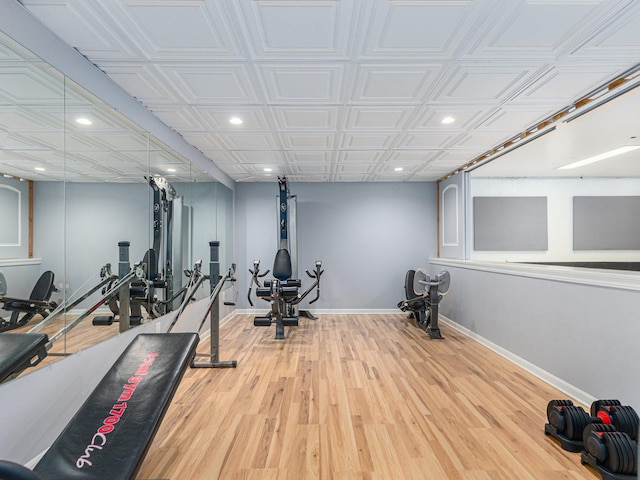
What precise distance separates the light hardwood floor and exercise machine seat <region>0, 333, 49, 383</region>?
0.87 metres

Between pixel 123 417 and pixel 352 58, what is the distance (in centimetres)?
250

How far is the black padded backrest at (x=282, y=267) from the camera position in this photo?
5348 mm

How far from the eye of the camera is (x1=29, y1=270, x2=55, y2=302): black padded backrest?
6.25 ft

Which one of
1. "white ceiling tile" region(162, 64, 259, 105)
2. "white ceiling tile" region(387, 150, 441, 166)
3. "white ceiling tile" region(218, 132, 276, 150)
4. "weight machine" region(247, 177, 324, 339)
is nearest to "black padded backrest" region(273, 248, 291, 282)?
"weight machine" region(247, 177, 324, 339)

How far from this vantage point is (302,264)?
636cm

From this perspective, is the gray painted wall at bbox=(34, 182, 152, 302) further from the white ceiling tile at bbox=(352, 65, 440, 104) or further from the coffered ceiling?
the white ceiling tile at bbox=(352, 65, 440, 104)

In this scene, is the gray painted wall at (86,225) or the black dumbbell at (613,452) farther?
the gray painted wall at (86,225)

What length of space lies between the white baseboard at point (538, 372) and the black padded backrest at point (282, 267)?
109 inches

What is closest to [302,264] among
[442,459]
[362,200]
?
[362,200]

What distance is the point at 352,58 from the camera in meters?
2.26

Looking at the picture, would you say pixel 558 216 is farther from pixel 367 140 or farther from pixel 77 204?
pixel 77 204

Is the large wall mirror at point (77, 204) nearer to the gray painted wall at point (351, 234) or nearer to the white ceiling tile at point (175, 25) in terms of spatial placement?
the white ceiling tile at point (175, 25)

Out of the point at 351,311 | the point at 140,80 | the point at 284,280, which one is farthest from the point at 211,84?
the point at 351,311

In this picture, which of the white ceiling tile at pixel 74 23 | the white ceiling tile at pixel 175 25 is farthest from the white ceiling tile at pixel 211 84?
the white ceiling tile at pixel 74 23
